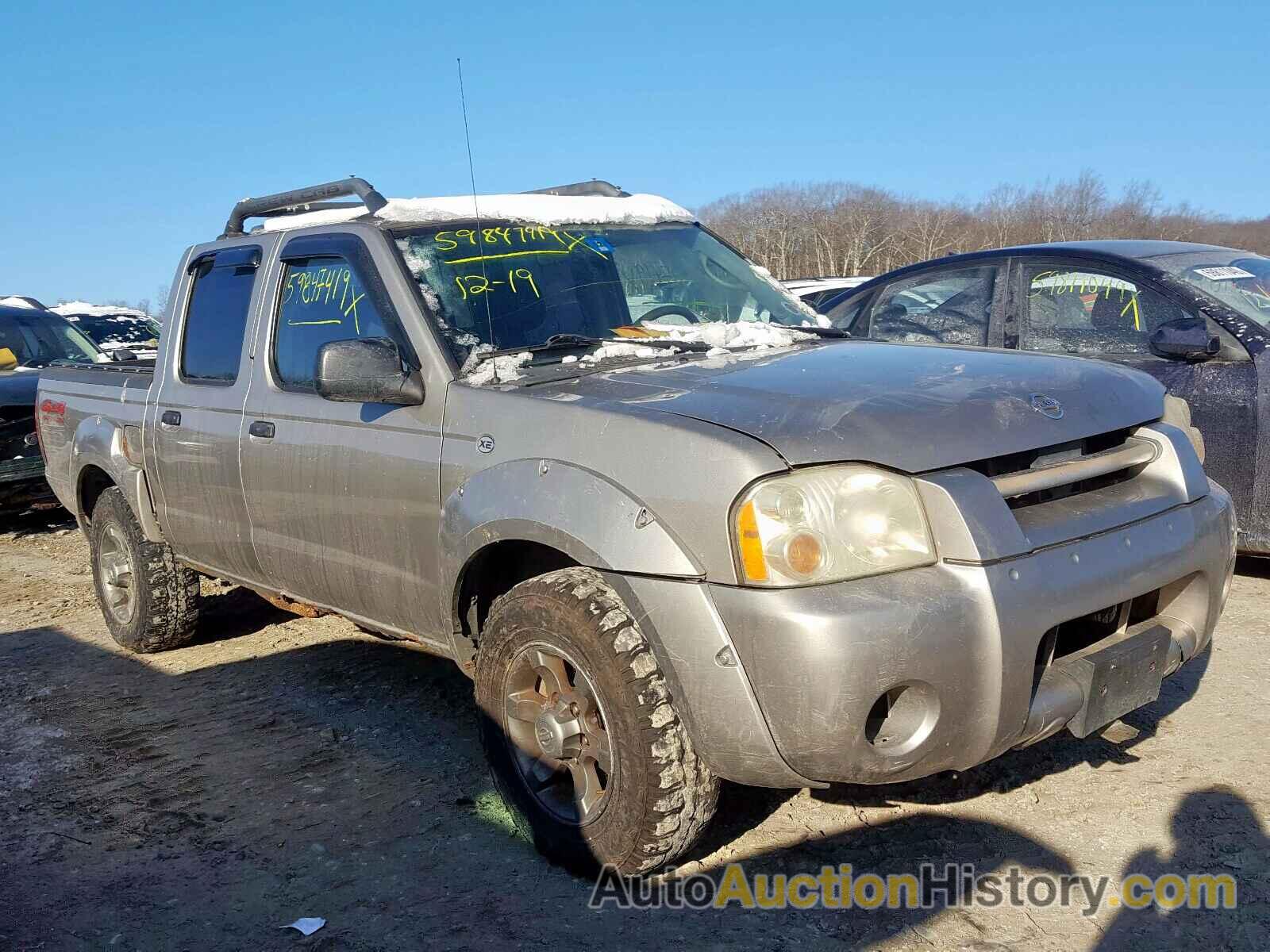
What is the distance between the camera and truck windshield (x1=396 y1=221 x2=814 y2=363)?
365 centimetres

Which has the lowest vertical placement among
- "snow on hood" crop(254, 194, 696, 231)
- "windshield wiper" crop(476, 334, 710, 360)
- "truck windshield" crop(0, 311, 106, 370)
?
"truck windshield" crop(0, 311, 106, 370)

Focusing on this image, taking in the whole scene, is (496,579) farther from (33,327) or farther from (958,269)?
(33,327)

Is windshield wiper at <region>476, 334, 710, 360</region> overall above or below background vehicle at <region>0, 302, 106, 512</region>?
above

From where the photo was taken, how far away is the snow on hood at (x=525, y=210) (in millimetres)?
4020

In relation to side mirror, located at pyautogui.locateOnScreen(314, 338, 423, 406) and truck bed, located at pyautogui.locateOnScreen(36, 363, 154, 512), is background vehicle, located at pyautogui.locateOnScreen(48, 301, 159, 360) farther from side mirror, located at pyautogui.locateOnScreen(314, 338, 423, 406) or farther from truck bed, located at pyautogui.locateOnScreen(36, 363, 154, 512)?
side mirror, located at pyautogui.locateOnScreen(314, 338, 423, 406)

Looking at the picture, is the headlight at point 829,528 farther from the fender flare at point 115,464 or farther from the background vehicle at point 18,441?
the background vehicle at point 18,441

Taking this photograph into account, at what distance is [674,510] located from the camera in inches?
104

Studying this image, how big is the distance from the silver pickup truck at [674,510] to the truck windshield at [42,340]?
6.90 metres

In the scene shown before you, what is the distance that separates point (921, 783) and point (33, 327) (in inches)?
389

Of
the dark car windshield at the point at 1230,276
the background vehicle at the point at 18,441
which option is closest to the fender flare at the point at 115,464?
the background vehicle at the point at 18,441

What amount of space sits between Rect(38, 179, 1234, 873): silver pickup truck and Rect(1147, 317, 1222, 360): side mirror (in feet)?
6.29

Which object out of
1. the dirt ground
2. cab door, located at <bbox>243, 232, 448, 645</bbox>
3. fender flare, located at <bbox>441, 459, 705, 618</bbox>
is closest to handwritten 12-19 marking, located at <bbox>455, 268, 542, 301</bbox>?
cab door, located at <bbox>243, 232, 448, 645</bbox>

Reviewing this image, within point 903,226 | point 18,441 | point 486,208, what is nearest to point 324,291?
point 486,208

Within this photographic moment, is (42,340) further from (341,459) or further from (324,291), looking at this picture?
(341,459)
